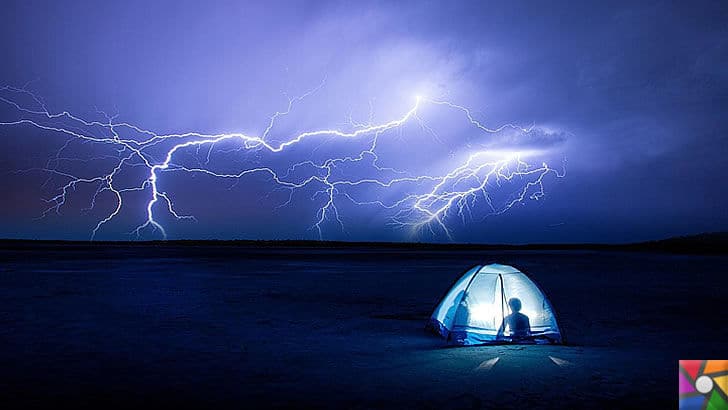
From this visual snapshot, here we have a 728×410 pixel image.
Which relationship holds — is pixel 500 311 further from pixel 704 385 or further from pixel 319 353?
pixel 704 385

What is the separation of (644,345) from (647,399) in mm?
4359

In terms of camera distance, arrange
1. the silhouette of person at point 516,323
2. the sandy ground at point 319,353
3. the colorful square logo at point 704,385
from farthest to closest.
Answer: the silhouette of person at point 516,323
the sandy ground at point 319,353
the colorful square logo at point 704,385

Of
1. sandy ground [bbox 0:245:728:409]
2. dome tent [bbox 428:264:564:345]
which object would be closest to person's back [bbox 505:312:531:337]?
dome tent [bbox 428:264:564:345]

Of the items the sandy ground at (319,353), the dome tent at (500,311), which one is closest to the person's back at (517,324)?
the dome tent at (500,311)

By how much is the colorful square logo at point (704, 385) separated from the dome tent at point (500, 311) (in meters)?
6.35

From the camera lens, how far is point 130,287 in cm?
2219

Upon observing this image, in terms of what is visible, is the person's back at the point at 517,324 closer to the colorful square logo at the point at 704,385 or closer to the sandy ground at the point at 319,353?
the sandy ground at the point at 319,353

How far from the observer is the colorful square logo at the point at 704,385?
4.37 meters

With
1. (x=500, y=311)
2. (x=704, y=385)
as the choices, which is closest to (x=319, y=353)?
(x=500, y=311)

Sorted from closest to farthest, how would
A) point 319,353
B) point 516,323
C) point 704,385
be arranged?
point 704,385 → point 319,353 → point 516,323

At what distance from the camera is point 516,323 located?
10.8m

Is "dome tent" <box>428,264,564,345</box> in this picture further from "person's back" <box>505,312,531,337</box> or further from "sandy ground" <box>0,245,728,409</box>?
"sandy ground" <box>0,245,728,409</box>

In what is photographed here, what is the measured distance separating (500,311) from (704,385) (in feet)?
21.5

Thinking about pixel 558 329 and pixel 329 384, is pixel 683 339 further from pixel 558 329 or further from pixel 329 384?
pixel 329 384
